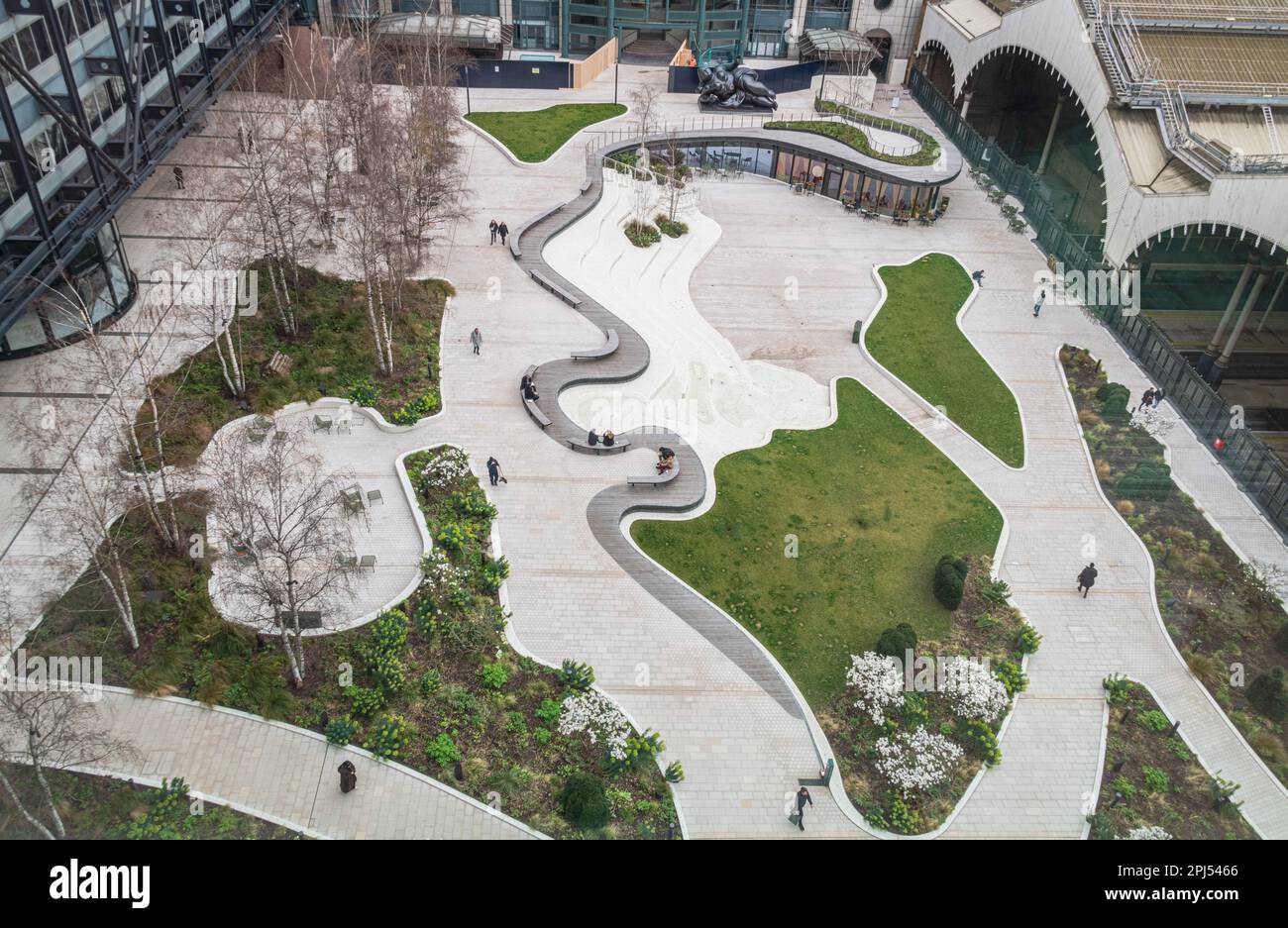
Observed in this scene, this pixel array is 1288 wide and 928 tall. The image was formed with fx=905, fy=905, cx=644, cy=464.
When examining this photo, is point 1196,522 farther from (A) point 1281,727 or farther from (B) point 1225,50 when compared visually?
(B) point 1225,50

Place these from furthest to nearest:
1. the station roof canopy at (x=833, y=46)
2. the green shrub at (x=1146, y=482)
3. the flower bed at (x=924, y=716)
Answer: the station roof canopy at (x=833, y=46) < the green shrub at (x=1146, y=482) < the flower bed at (x=924, y=716)

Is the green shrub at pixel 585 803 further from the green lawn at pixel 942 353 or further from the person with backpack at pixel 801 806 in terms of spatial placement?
the green lawn at pixel 942 353

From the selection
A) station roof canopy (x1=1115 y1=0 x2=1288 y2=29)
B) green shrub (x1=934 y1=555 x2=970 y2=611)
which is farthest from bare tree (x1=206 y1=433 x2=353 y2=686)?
station roof canopy (x1=1115 y1=0 x2=1288 y2=29)

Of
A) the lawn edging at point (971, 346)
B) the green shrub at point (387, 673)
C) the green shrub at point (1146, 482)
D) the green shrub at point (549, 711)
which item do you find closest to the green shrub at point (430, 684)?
the green shrub at point (387, 673)

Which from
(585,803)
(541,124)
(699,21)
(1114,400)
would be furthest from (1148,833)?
(699,21)

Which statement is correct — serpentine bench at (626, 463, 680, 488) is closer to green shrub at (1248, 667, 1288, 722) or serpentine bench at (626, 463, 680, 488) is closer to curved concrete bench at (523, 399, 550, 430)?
curved concrete bench at (523, 399, 550, 430)
